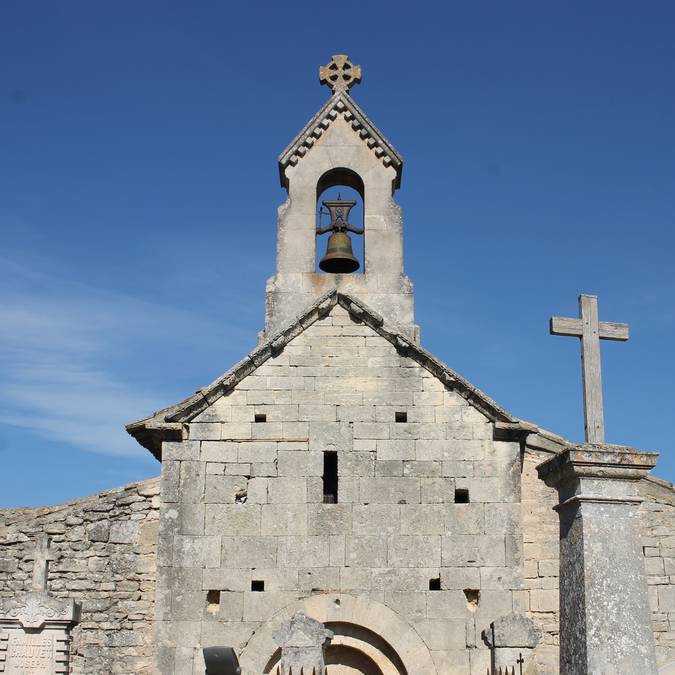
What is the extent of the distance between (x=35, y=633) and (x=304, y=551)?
10.7 feet

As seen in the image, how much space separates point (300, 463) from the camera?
12.5 metres

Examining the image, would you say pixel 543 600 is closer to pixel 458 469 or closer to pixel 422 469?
pixel 458 469

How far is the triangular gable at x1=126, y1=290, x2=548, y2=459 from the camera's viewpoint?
12.5 m

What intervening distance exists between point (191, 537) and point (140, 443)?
160 centimetres

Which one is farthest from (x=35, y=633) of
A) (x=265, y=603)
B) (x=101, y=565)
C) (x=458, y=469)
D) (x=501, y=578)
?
(x=501, y=578)

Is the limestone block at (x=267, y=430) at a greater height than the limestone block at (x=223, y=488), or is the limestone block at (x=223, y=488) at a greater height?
the limestone block at (x=267, y=430)

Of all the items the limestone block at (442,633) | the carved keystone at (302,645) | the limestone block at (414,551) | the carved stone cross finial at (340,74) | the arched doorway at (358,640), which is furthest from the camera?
the carved stone cross finial at (340,74)

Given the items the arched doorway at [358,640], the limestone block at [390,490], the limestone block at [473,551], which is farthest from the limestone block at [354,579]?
the limestone block at [473,551]

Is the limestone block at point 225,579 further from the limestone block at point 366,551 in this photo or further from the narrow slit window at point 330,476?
the narrow slit window at point 330,476

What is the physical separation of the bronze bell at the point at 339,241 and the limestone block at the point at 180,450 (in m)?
3.44

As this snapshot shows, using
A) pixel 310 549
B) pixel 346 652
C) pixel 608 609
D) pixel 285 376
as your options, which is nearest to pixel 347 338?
pixel 285 376

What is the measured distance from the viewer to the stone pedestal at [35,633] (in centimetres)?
1107

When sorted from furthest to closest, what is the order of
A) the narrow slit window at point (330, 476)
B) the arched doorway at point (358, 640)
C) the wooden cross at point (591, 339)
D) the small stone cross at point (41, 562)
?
the narrow slit window at point (330, 476), the arched doorway at point (358, 640), the small stone cross at point (41, 562), the wooden cross at point (591, 339)

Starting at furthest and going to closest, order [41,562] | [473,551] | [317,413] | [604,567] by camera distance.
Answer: [317,413] → [473,551] → [41,562] → [604,567]
